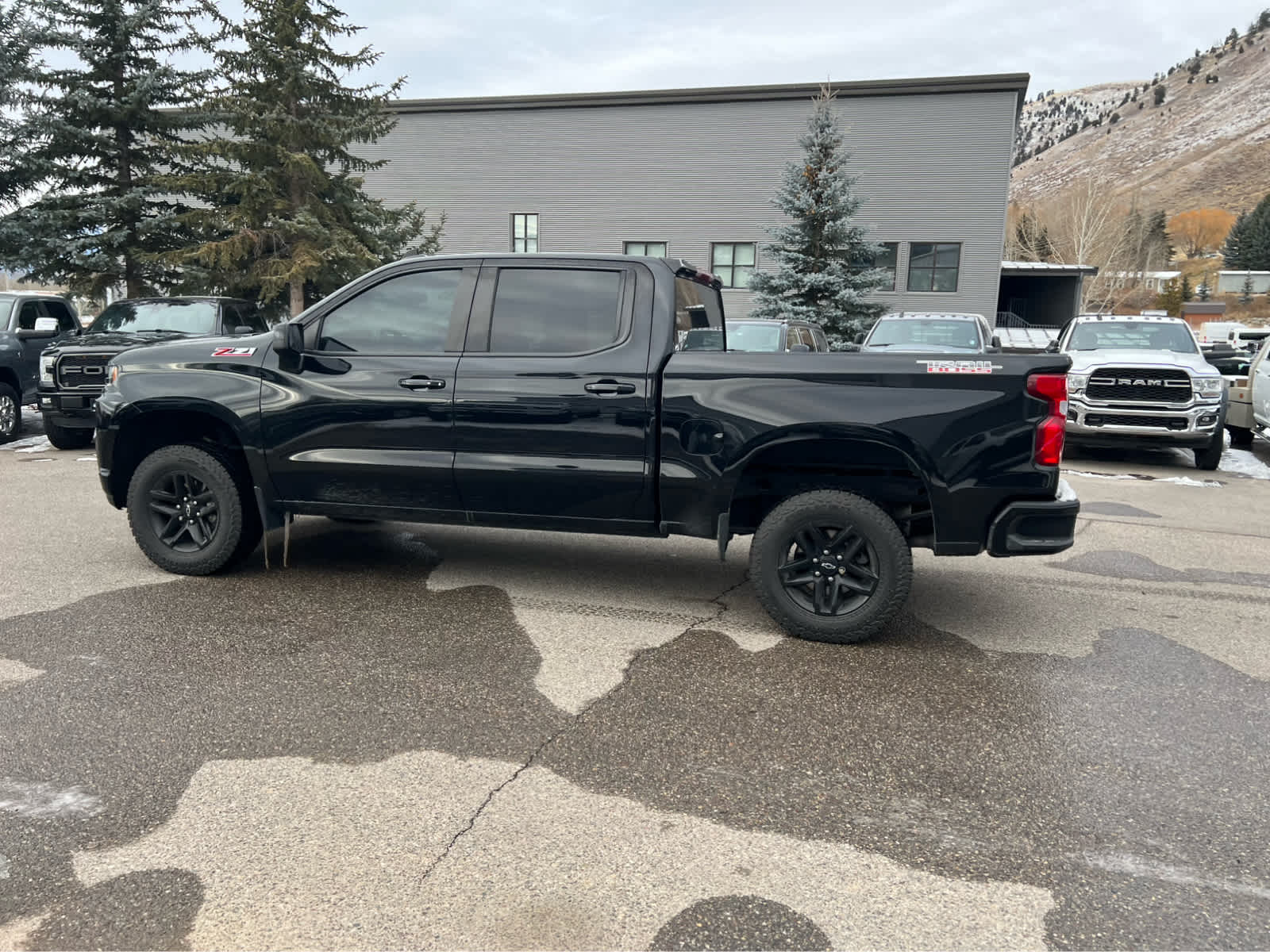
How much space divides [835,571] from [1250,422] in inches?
442

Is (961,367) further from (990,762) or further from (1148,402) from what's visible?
(1148,402)

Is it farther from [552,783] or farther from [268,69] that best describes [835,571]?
[268,69]

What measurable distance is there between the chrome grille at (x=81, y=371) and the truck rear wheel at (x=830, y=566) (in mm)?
9200

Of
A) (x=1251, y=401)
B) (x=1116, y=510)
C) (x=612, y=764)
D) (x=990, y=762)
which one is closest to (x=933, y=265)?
(x=1251, y=401)

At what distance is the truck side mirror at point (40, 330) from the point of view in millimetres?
11273

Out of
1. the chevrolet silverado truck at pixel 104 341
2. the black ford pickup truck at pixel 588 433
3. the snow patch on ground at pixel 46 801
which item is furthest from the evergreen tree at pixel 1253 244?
the snow patch on ground at pixel 46 801

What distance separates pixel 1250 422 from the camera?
12.5 m

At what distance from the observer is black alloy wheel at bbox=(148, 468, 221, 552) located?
17.7ft

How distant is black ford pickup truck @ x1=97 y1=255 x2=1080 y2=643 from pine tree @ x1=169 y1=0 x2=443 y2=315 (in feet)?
45.2

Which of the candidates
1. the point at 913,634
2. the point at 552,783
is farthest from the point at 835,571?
the point at 552,783

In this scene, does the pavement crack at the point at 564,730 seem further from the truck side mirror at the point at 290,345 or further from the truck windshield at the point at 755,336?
the truck windshield at the point at 755,336

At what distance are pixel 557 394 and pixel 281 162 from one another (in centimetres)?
1636

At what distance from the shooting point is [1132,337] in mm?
11820

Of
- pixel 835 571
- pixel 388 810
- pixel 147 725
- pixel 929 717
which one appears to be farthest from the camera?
pixel 835 571
